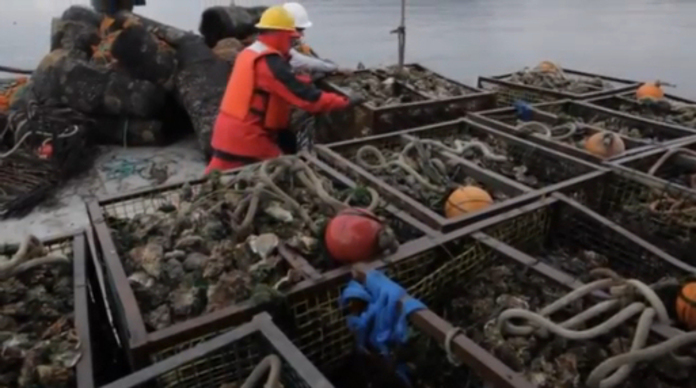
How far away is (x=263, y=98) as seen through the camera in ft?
11.6

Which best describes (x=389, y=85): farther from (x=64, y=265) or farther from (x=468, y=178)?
(x=64, y=265)

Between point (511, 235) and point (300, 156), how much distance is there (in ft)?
3.48

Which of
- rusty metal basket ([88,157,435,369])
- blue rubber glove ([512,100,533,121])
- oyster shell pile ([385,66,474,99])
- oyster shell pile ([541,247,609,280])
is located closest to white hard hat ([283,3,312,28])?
oyster shell pile ([385,66,474,99])

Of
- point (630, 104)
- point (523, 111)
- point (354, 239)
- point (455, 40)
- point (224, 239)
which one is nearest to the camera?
point (354, 239)

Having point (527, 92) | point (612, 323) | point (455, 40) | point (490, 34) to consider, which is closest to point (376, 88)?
point (527, 92)

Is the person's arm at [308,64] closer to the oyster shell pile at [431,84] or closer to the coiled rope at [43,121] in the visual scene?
the oyster shell pile at [431,84]

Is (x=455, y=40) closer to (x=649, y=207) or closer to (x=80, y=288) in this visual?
(x=649, y=207)

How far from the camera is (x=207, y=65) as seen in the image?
16.3 ft

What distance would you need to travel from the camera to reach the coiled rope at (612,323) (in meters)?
1.42

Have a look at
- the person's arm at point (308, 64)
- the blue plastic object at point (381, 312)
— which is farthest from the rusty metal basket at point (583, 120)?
the blue plastic object at point (381, 312)

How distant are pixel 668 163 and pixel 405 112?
1.59m

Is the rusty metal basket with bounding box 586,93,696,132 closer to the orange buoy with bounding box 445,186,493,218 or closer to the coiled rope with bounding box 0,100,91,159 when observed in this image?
the orange buoy with bounding box 445,186,493,218

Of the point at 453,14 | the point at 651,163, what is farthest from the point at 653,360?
the point at 453,14

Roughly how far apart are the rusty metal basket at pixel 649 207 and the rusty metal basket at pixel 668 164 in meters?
0.12
